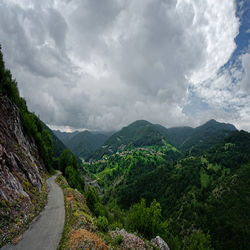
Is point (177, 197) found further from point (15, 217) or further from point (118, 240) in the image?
point (15, 217)

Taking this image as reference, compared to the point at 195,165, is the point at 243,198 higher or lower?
lower

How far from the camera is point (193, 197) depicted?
115 meters

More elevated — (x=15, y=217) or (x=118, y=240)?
(x=15, y=217)

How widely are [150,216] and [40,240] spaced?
73.3 feet

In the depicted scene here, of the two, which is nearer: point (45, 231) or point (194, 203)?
point (45, 231)

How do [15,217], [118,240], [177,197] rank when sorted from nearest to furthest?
[15,217] → [118,240] → [177,197]

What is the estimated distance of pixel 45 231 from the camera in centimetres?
1307

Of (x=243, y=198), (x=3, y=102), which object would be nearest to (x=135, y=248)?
(x=3, y=102)

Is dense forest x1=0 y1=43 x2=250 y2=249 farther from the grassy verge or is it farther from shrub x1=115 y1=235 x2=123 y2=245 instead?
the grassy verge

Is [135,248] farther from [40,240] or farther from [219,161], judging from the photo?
[219,161]

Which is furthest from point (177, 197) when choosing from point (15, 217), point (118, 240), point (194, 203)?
point (15, 217)

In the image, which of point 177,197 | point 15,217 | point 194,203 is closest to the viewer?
point 15,217

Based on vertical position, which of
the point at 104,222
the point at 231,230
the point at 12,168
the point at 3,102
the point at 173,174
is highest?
the point at 3,102

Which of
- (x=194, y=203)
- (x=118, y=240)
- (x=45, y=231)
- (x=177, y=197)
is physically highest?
(x=118, y=240)
